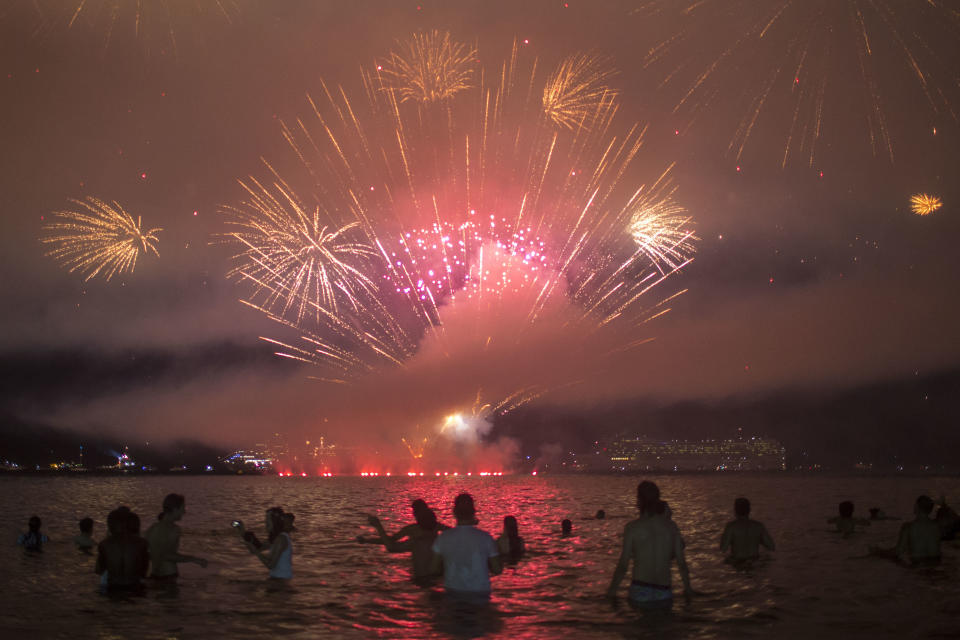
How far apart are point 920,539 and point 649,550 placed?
12051 mm

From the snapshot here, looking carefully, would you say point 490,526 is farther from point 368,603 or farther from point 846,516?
point 368,603

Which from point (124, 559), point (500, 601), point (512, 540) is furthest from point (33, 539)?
point (500, 601)

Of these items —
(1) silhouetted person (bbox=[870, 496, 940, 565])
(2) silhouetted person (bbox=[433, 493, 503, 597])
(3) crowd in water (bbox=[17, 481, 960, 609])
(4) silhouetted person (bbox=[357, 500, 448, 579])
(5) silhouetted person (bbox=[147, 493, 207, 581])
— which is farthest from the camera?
(1) silhouetted person (bbox=[870, 496, 940, 565])

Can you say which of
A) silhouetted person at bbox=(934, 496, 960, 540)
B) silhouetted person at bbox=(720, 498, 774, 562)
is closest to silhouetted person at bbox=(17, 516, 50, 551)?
silhouetted person at bbox=(720, 498, 774, 562)

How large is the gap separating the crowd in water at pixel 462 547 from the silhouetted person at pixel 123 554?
0.02m

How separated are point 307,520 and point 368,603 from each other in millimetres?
35940

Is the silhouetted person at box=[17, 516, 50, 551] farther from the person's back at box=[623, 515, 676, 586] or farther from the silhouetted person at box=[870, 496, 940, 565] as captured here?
the silhouetted person at box=[870, 496, 940, 565]

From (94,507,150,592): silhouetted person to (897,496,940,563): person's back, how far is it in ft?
54.6

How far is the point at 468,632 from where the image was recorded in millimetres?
13250

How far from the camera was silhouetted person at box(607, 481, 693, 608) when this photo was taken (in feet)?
38.3

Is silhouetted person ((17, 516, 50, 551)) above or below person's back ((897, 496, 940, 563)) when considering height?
below

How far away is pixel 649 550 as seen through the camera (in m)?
11.8

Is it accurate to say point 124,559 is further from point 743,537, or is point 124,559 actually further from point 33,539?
point 33,539

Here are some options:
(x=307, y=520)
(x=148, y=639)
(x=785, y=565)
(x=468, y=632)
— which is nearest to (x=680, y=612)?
(x=468, y=632)
